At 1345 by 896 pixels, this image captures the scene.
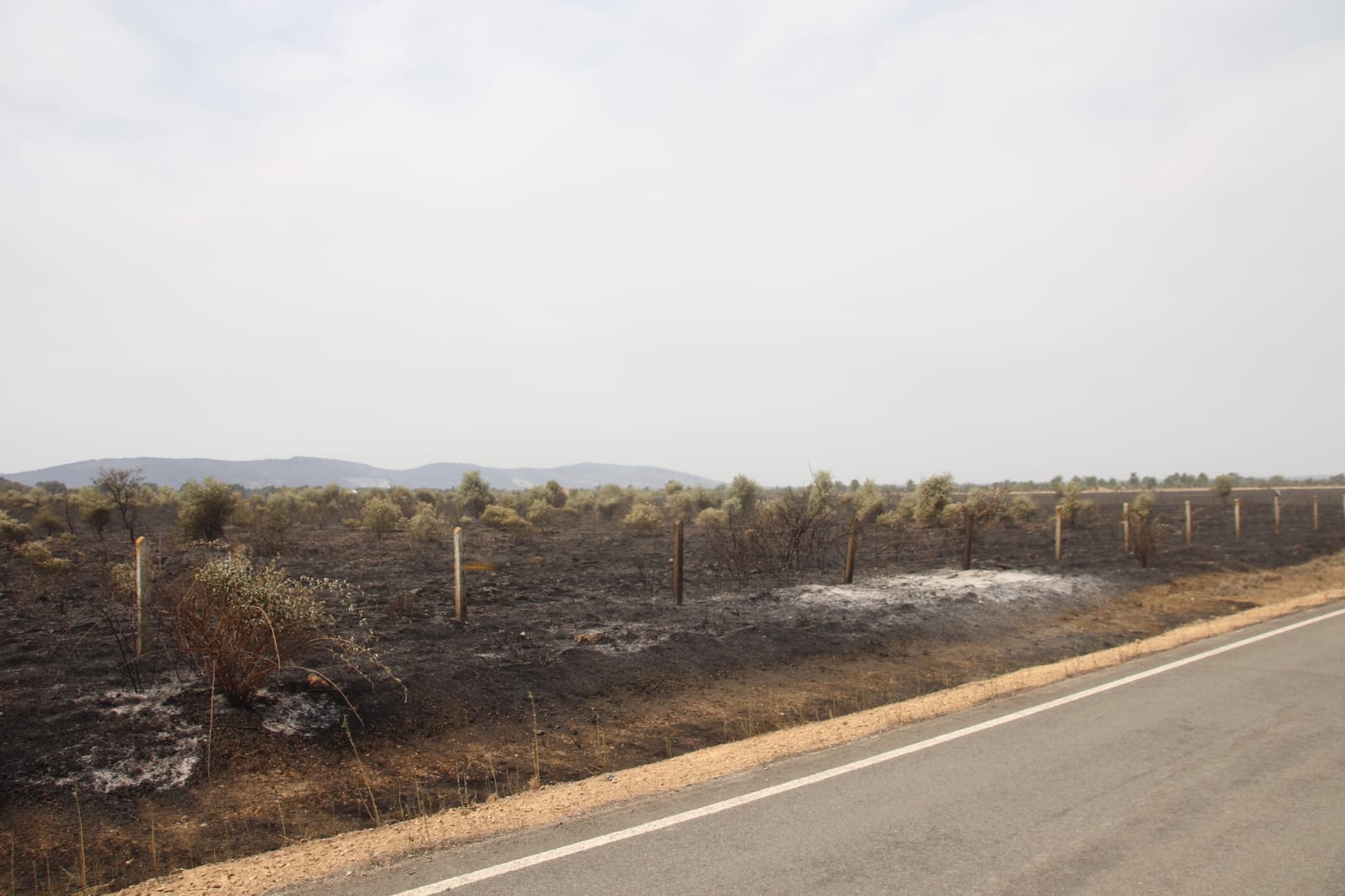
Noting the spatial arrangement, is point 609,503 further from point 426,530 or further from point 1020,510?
point 1020,510

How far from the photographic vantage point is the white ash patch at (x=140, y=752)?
6.55m

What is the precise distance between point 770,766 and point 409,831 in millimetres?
2924

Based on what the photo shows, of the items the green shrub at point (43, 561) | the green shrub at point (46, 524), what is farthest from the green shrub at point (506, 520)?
the green shrub at point (43, 561)

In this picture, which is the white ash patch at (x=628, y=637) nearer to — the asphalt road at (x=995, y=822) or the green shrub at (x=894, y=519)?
the asphalt road at (x=995, y=822)

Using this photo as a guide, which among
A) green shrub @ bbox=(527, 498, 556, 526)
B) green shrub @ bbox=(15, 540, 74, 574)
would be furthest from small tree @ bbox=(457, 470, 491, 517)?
green shrub @ bbox=(15, 540, 74, 574)

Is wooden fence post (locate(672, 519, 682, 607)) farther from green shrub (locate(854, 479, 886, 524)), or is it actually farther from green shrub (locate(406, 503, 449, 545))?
green shrub (locate(854, 479, 886, 524))

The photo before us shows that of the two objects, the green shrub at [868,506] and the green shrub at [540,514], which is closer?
the green shrub at [540,514]

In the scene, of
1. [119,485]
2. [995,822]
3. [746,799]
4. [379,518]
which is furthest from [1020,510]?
[746,799]

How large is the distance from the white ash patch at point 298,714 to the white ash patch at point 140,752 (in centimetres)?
63

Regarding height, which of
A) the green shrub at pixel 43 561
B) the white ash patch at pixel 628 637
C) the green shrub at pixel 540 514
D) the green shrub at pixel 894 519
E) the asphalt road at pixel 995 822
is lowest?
the green shrub at pixel 894 519

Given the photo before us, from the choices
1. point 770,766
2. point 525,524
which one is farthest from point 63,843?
point 525,524

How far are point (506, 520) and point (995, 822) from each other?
2797 centimetres

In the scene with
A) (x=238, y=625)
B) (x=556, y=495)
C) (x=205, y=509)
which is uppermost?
(x=205, y=509)

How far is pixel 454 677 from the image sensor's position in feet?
31.4
